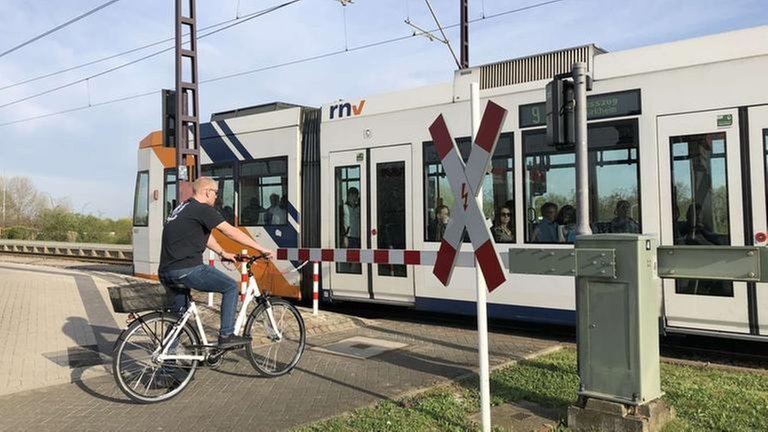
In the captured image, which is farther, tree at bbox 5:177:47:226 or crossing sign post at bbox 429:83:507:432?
tree at bbox 5:177:47:226

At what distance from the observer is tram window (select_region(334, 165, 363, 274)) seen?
9.87m

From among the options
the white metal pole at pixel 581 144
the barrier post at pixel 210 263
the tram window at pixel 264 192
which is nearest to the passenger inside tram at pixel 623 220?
the white metal pole at pixel 581 144

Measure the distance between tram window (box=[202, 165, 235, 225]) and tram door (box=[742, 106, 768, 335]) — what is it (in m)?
8.32

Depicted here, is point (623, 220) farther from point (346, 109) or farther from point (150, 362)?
point (150, 362)

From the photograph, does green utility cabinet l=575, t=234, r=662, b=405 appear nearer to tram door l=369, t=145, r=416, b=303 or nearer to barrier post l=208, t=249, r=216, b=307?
tram door l=369, t=145, r=416, b=303

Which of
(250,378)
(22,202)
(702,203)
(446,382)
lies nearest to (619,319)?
(446,382)

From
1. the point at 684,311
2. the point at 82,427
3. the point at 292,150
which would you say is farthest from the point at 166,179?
the point at 684,311

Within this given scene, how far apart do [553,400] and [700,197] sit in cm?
315

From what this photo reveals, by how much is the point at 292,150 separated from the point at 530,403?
22.3ft

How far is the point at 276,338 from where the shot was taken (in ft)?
20.4

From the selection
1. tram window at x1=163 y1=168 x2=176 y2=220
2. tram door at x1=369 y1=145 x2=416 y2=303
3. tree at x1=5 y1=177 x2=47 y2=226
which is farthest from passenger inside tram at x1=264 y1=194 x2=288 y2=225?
tree at x1=5 y1=177 x2=47 y2=226

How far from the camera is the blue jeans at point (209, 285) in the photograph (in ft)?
18.2

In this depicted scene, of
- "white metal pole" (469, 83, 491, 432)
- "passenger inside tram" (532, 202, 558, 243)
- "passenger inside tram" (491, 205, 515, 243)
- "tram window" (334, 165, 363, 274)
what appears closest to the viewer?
"white metal pole" (469, 83, 491, 432)

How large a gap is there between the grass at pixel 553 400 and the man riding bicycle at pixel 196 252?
160cm
